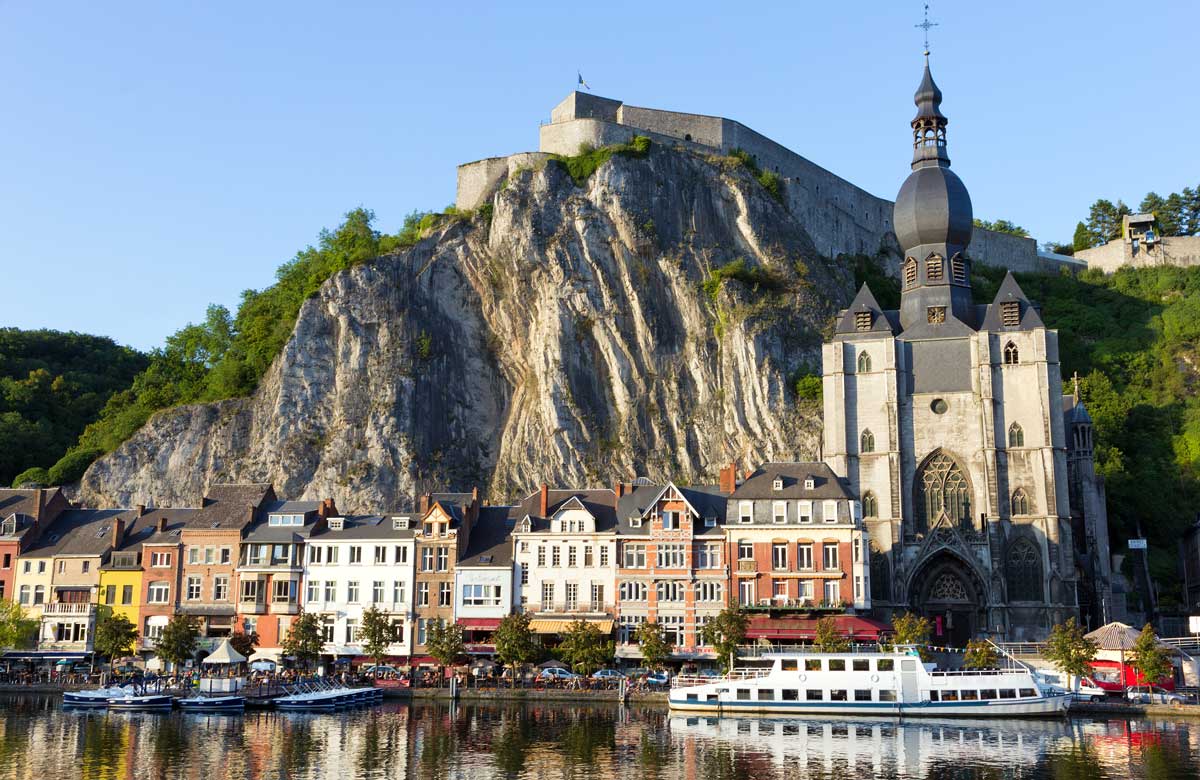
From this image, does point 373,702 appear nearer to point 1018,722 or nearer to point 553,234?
point 1018,722

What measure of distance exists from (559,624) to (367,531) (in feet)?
37.8

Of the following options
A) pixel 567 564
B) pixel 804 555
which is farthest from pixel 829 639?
pixel 567 564

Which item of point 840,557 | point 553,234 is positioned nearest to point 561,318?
point 553,234

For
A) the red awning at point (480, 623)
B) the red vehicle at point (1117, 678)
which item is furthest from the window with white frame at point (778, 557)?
the red vehicle at point (1117, 678)

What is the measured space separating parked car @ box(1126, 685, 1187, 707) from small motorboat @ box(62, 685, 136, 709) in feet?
134

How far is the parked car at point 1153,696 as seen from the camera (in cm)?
4722

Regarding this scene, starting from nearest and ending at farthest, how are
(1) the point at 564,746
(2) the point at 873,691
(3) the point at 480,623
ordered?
(1) the point at 564,746 < (2) the point at 873,691 < (3) the point at 480,623

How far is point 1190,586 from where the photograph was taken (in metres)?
81.3

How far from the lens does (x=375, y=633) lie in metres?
54.8

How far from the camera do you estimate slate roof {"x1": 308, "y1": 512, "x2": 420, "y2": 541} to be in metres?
59.9

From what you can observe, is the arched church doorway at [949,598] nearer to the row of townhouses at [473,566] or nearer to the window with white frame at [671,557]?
the row of townhouses at [473,566]

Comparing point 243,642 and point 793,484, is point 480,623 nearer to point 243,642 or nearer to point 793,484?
point 243,642

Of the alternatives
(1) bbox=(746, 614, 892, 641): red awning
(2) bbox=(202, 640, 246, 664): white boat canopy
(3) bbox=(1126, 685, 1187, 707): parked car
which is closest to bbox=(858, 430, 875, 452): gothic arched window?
(1) bbox=(746, 614, 892, 641): red awning

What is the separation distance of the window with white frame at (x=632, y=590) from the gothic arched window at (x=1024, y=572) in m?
21.4
